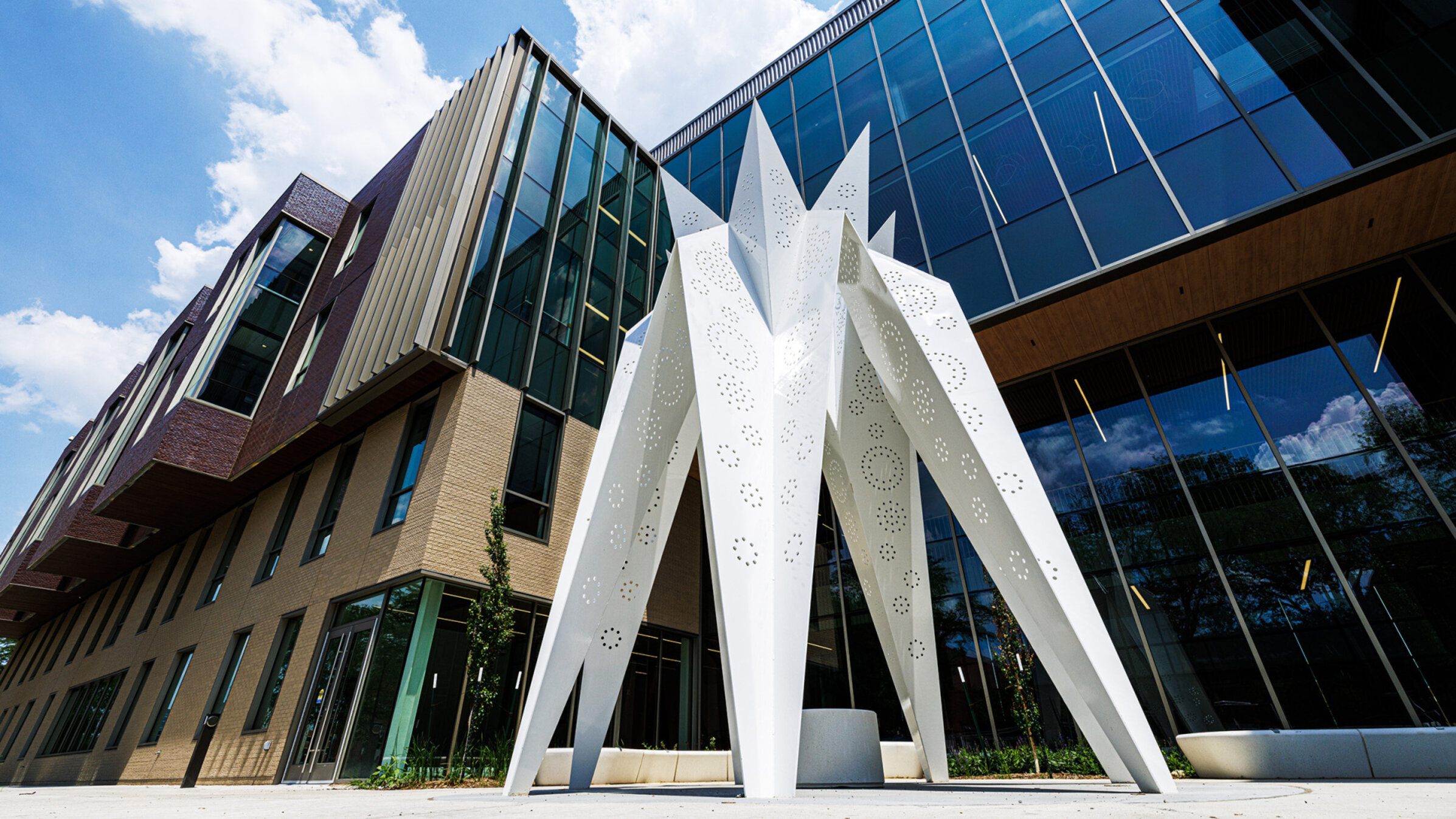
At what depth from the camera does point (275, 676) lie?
13.7 meters

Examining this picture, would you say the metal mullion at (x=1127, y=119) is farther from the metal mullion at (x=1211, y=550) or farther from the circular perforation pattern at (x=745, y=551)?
the circular perforation pattern at (x=745, y=551)

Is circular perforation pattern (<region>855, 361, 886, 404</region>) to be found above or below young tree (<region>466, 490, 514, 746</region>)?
above

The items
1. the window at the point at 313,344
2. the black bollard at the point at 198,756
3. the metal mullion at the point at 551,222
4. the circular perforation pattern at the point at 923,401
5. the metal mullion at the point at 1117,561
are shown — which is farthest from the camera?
the window at the point at 313,344

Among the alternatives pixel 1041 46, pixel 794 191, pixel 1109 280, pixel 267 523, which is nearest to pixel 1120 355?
pixel 1109 280

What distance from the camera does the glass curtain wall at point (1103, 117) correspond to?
10031 millimetres

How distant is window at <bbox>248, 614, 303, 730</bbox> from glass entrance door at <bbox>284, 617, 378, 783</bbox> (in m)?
1.27

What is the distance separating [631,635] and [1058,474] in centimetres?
977

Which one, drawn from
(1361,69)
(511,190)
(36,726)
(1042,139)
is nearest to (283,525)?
(511,190)

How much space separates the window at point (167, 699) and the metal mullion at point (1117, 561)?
21475 millimetres

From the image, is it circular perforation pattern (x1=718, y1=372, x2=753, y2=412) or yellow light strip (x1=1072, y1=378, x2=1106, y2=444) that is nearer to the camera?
circular perforation pattern (x1=718, y1=372, x2=753, y2=412)

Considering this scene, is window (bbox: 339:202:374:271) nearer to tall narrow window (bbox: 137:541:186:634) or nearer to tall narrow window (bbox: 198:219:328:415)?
tall narrow window (bbox: 198:219:328:415)

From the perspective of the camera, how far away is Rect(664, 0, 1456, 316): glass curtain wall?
395 inches

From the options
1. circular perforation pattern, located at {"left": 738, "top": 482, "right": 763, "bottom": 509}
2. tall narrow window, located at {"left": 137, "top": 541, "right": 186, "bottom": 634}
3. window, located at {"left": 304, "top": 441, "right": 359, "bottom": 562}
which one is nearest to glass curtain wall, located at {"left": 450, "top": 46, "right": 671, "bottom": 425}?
window, located at {"left": 304, "top": 441, "right": 359, "bottom": 562}

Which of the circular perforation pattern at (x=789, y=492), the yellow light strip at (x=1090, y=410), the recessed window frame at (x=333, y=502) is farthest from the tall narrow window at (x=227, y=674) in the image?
the yellow light strip at (x=1090, y=410)
